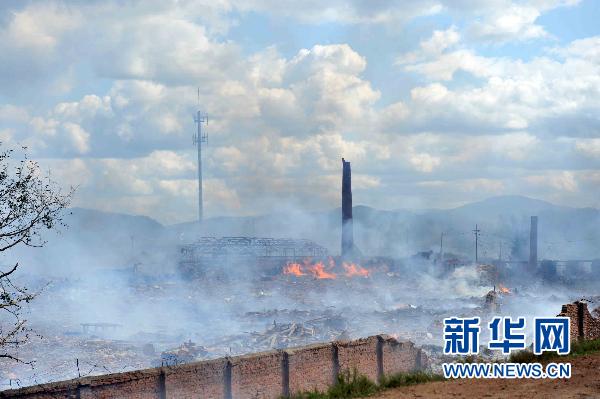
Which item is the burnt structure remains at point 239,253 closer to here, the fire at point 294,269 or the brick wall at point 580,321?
the fire at point 294,269

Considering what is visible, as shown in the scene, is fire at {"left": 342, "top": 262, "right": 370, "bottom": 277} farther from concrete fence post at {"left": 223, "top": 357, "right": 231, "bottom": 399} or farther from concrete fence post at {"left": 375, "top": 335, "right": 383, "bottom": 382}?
concrete fence post at {"left": 223, "top": 357, "right": 231, "bottom": 399}

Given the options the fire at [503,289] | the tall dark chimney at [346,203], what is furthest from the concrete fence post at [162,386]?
the tall dark chimney at [346,203]

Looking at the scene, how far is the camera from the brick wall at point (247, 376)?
11891 millimetres

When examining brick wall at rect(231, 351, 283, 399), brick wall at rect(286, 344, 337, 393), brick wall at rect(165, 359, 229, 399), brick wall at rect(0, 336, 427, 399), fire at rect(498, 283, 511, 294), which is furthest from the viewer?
fire at rect(498, 283, 511, 294)

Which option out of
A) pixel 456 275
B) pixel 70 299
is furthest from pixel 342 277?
pixel 70 299

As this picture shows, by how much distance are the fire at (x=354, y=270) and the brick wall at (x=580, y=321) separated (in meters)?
33.2

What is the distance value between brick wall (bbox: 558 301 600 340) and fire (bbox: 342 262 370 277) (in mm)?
33240

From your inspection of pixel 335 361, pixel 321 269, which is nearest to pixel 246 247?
pixel 321 269

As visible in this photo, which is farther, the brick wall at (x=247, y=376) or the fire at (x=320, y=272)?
the fire at (x=320, y=272)

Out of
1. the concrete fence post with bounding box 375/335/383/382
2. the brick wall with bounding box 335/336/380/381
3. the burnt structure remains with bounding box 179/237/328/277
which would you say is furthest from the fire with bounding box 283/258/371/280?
the brick wall with bounding box 335/336/380/381

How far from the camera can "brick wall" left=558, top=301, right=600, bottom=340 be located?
18.1 m

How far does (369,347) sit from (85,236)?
→ 74.7m

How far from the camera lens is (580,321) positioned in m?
18.4

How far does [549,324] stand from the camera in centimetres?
1684
